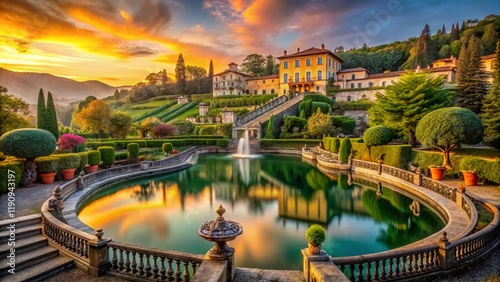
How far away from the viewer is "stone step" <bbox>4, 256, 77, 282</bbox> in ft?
19.4

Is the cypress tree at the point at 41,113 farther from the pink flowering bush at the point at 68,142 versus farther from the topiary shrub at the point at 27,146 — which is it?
the topiary shrub at the point at 27,146

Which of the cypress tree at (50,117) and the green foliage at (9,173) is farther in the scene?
the cypress tree at (50,117)

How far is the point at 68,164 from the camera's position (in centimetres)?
1600

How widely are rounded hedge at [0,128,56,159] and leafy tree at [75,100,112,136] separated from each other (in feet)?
72.4

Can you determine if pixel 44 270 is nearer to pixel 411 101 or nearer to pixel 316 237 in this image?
pixel 316 237

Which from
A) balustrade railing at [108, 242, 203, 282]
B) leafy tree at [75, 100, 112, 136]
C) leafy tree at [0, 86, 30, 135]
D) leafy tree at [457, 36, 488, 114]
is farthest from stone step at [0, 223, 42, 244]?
leafy tree at [457, 36, 488, 114]

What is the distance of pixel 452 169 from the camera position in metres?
15.9

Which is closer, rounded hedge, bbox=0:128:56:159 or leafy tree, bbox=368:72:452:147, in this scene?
rounded hedge, bbox=0:128:56:159

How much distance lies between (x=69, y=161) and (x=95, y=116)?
70.3ft

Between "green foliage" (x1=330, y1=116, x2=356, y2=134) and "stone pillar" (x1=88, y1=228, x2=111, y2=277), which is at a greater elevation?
"green foliage" (x1=330, y1=116, x2=356, y2=134)

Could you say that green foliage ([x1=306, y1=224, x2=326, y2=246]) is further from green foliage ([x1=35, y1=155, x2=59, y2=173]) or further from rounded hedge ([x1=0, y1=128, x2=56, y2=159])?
green foliage ([x1=35, y1=155, x2=59, y2=173])

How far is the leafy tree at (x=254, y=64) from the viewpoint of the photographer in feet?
282

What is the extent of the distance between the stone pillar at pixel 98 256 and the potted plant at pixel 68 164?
12.0 metres

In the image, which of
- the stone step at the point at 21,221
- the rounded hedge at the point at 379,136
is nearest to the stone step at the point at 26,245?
the stone step at the point at 21,221
